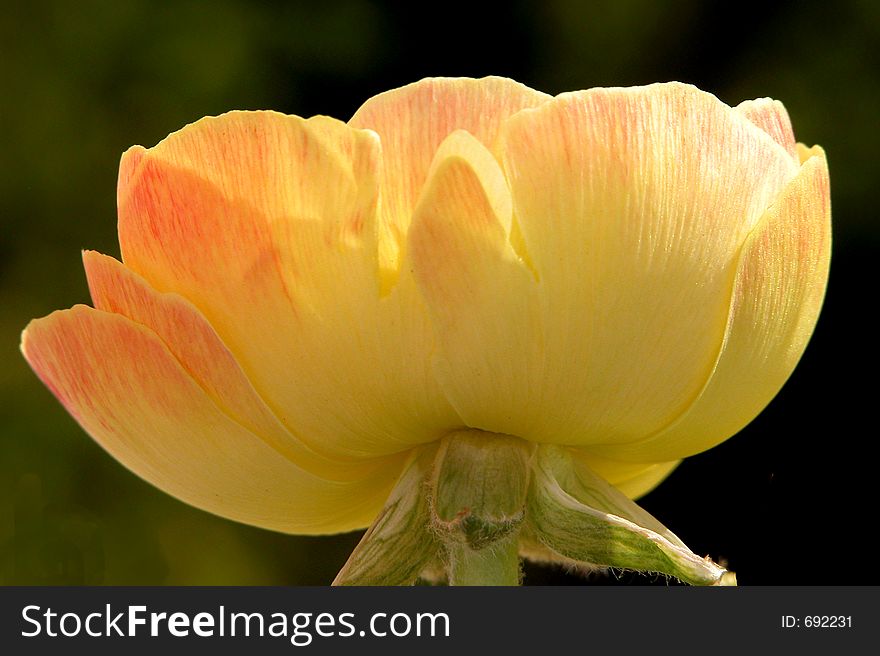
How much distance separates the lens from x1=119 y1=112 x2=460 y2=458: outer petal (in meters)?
0.35

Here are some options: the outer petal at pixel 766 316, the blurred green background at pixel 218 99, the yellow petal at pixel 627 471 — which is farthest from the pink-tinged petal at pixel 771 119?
the blurred green background at pixel 218 99

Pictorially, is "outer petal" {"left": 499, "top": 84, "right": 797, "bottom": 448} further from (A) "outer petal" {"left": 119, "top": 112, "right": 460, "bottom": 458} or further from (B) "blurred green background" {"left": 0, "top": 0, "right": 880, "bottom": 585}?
(B) "blurred green background" {"left": 0, "top": 0, "right": 880, "bottom": 585}

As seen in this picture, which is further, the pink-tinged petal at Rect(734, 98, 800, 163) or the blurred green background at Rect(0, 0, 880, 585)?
the blurred green background at Rect(0, 0, 880, 585)

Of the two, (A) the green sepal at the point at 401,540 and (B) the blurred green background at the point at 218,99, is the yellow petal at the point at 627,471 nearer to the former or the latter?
(A) the green sepal at the point at 401,540

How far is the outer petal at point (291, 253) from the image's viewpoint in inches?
13.8

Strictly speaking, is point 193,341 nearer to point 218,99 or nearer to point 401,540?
point 401,540

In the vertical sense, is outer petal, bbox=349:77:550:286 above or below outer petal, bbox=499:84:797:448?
above

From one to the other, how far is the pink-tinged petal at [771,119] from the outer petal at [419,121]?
0.25ft

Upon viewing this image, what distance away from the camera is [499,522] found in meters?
0.37

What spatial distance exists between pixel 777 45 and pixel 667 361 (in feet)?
5.01

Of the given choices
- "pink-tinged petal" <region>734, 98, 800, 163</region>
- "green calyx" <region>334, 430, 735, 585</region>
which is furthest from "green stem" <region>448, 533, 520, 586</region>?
"pink-tinged petal" <region>734, 98, 800, 163</region>

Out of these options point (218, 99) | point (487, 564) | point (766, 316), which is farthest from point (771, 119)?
point (218, 99)

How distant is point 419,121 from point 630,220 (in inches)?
2.8

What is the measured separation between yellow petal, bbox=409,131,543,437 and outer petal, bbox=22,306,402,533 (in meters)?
0.07
